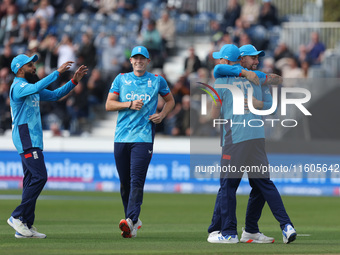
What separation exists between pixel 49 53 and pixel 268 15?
7105 mm

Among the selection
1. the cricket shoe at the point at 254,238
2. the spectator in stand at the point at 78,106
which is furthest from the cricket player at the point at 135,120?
the spectator in stand at the point at 78,106

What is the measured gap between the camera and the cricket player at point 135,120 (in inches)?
399

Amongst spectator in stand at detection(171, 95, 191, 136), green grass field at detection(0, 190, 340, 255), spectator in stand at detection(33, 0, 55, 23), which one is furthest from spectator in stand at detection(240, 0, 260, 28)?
green grass field at detection(0, 190, 340, 255)

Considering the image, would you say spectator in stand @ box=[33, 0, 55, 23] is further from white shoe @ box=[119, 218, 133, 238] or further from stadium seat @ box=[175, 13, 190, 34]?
white shoe @ box=[119, 218, 133, 238]

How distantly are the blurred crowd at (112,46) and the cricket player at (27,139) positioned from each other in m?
11.1

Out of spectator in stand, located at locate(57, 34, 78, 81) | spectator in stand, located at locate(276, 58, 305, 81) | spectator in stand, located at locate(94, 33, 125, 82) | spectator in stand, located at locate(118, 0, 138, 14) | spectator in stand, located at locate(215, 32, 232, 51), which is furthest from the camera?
spectator in stand, located at locate(118, 0, 138, 14)

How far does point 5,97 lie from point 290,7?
10.2 metres

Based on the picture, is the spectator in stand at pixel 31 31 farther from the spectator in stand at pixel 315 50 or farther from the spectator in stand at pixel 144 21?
the spectator in stand at pixel 315 50

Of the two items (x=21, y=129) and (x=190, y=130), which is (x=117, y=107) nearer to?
(x=21, y=129)

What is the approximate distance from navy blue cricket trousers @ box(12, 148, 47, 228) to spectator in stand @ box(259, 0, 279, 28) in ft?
53.6

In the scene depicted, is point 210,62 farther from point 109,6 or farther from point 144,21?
point 109,6

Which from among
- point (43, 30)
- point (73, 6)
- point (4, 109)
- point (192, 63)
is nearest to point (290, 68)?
point (192, 63)

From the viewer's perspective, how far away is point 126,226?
32.3 ft

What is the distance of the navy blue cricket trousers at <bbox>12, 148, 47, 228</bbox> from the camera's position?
32.6ft
